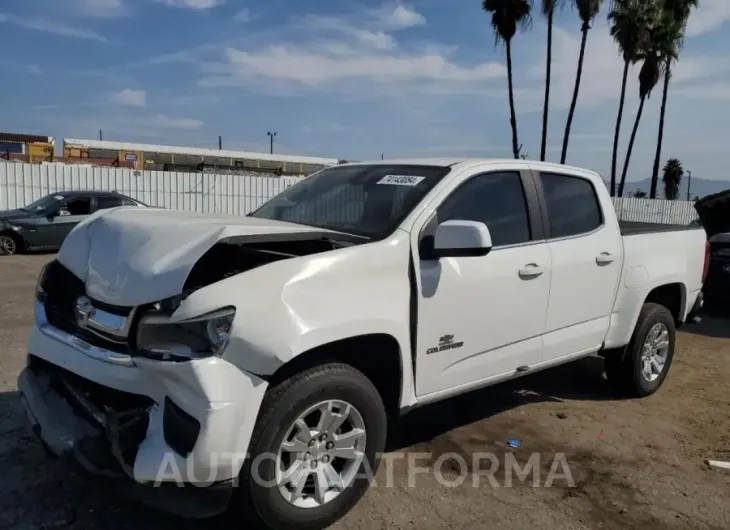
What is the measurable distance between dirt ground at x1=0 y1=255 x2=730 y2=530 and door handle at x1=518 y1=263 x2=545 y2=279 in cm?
117

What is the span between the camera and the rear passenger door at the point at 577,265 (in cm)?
430

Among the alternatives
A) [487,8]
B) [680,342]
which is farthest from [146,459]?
[487,8]

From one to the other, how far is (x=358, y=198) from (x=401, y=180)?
0.99ft

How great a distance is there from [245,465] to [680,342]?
6787 millimetres

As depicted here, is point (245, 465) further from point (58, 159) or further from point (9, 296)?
point (58, 159)

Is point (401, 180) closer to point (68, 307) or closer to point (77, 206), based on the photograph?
point (68, 307)

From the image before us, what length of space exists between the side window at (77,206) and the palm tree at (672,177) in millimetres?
58586

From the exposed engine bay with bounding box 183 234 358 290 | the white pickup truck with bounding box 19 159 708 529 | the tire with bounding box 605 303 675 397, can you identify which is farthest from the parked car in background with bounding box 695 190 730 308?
the exposed engine bay with bounding box 183 234 358 290

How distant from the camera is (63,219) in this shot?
14.3 metres

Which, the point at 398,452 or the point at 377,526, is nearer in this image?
the point at 377,526

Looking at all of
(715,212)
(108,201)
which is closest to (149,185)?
(108,201)

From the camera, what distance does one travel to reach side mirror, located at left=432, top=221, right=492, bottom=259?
3.26 meters

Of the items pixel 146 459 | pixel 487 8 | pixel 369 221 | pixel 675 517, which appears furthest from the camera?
pixel 487 8

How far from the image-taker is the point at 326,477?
3.04 meters
